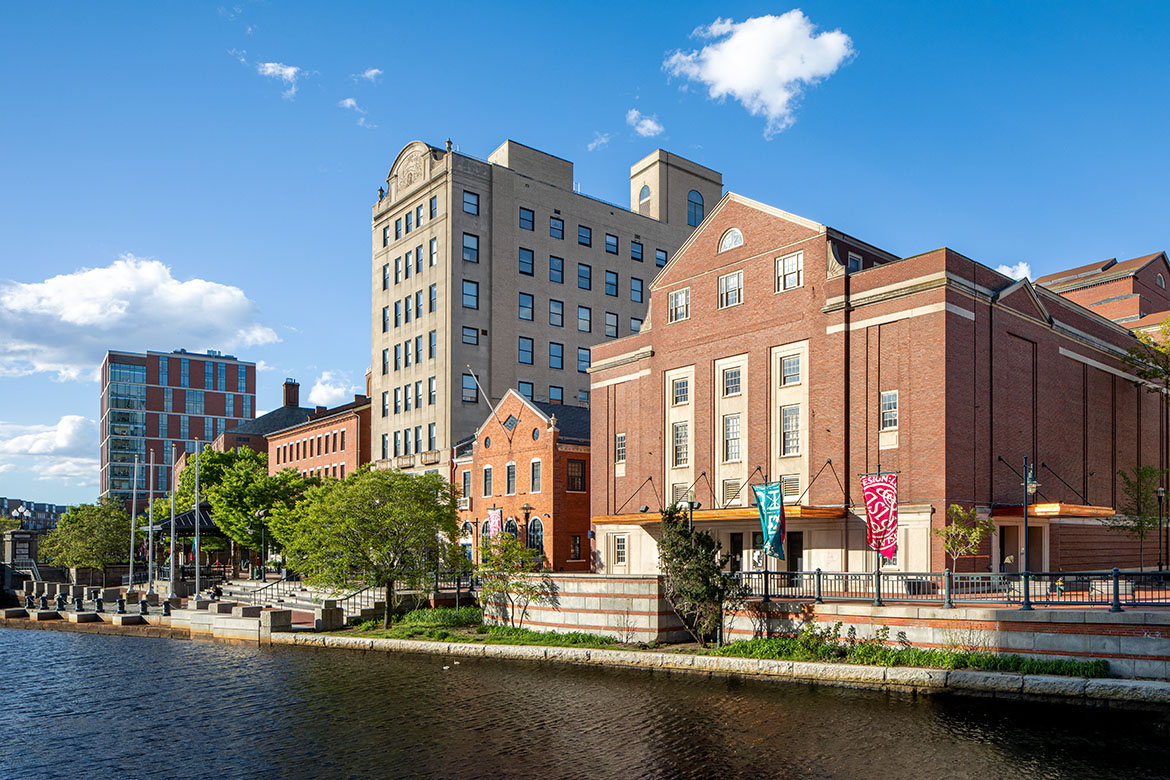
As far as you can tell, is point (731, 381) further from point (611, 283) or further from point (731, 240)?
point (611, 283)

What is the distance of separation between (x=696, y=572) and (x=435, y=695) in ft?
31.6

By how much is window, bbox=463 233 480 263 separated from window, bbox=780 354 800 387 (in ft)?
111

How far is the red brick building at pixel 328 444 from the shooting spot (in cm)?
8162

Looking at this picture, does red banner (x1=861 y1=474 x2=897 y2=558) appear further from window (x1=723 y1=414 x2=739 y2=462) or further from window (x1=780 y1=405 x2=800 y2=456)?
window (x1=723 y1=414 x2=739 y2=462)

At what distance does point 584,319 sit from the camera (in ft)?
250

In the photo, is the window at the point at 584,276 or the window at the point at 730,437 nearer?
the window at the point at 730,437

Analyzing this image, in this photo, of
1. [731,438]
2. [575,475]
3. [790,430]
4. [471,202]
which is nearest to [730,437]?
[731,438]

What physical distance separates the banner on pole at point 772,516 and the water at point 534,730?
811 cm

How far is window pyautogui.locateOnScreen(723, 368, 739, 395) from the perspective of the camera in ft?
144

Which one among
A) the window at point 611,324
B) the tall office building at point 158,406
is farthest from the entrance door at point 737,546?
the tall office building at point 158,406

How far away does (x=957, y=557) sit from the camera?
33969mm

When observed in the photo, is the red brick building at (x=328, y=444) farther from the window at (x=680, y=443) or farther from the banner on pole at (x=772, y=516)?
the banner on pole at (x=772, y=516)

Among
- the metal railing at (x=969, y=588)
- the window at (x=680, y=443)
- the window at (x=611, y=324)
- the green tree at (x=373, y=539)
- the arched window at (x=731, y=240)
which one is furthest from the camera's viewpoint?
the window at (x=611, y=324)

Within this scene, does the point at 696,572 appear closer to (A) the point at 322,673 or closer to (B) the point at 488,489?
(A) the point at 322,673
